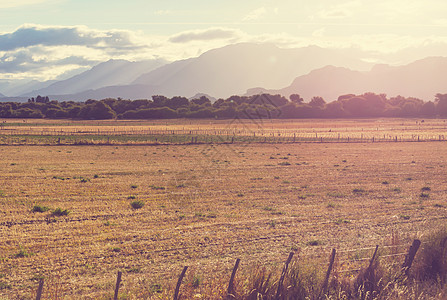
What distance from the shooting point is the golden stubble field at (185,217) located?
11.4 metres

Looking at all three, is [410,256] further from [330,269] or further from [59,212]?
[59,212]

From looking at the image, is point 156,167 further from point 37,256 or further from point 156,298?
point 156,298

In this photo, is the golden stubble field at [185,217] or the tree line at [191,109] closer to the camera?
the golden stubble field at [185,217]

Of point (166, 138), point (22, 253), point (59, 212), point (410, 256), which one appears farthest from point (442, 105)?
point (22, 253)

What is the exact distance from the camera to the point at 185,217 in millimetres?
17438

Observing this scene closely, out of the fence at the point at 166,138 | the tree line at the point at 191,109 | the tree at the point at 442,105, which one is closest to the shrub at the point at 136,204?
the fence at the point at 166,138

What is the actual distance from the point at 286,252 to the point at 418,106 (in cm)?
17871

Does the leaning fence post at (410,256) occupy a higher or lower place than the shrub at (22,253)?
higher

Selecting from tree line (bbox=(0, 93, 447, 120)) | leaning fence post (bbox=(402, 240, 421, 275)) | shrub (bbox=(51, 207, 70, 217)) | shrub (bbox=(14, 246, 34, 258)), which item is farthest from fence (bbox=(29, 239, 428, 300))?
tree line (bbox=(0, 93, 447, 120))

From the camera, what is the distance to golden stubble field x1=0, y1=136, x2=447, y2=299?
11406mm

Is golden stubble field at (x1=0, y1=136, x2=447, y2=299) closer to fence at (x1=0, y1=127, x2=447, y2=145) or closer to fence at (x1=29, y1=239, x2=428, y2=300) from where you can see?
fence at (x1=29, y1=239, x2=428, y2=300)

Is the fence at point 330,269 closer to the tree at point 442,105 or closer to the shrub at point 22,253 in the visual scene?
the shrub at point 22,253

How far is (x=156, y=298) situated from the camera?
27.8ft

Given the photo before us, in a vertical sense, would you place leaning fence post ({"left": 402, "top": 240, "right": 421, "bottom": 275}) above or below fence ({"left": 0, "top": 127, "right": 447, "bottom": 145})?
below
